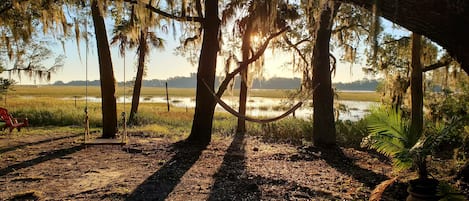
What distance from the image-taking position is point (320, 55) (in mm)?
8047

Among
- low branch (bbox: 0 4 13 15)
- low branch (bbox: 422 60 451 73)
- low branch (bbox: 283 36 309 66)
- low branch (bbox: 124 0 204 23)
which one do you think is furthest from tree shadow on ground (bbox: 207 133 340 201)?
low branch (bbox: 0 4 13 15)

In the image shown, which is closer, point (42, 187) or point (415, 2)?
point (415, 2)

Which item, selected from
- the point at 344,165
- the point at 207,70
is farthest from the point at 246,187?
the point at 207,70

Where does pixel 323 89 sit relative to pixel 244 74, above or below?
below

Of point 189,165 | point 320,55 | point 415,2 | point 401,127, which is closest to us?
point 415,2

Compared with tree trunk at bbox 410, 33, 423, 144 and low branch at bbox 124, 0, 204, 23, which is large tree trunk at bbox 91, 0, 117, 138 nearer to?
low branch at bbox 124, 0, 204, 23

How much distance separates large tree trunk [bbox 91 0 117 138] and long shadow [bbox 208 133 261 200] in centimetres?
328

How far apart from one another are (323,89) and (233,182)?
149 inches

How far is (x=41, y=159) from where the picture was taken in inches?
259

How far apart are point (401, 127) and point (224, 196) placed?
211cm

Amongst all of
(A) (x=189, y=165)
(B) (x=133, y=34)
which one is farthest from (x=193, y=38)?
(A) (x=189, y=165)

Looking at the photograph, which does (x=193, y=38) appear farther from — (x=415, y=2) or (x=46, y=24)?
(x=415, y=2)

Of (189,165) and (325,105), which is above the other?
(325,105)

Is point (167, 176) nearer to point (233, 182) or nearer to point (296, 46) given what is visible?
point (233, 182)
